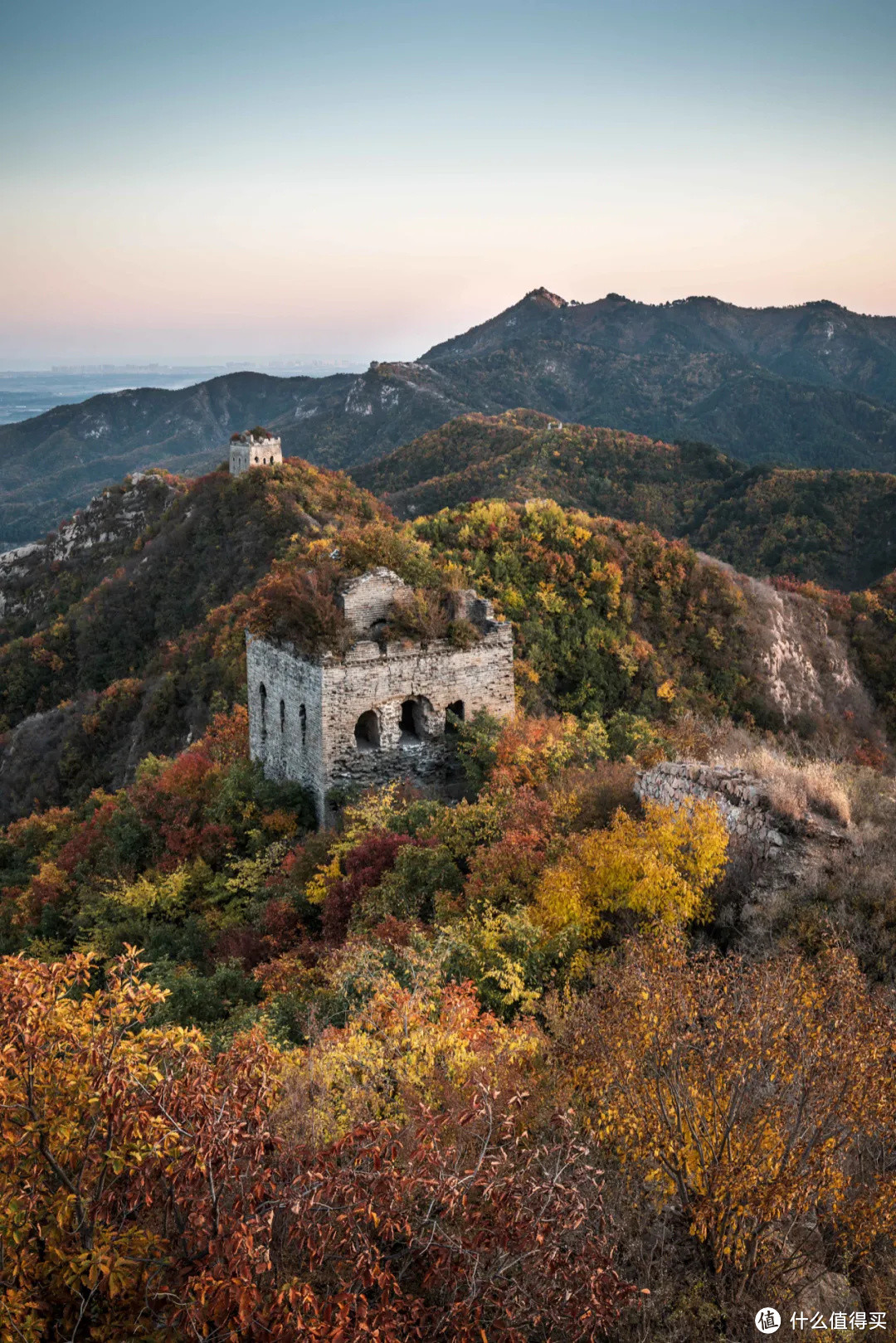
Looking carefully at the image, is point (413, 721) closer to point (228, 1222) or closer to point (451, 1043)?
point (451, 1043)

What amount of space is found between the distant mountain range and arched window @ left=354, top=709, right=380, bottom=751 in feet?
330

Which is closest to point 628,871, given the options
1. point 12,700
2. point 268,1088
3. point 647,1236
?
point 647,1236

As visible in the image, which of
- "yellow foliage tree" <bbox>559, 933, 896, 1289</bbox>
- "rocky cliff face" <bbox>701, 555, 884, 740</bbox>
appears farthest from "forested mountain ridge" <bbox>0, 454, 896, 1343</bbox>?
"rocky cliff face" <bbox>701, 555, 884, 740</bbox>

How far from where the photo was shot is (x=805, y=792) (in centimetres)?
955

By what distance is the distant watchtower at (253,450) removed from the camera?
57594mm

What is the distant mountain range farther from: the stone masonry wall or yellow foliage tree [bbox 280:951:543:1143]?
yellow foliage tree [bbox 280:951:543:1143]

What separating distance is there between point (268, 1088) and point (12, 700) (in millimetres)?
51392

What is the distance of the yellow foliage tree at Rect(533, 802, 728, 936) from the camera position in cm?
857

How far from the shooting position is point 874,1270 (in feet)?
16.4

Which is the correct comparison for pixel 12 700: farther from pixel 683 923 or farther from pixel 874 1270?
pixel 874 1270

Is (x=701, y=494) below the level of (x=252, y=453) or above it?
below

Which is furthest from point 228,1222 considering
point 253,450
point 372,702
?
point 253,450

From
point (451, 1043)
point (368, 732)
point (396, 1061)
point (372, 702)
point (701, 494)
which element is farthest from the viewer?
point (701, 494)

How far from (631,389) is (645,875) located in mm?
141913
